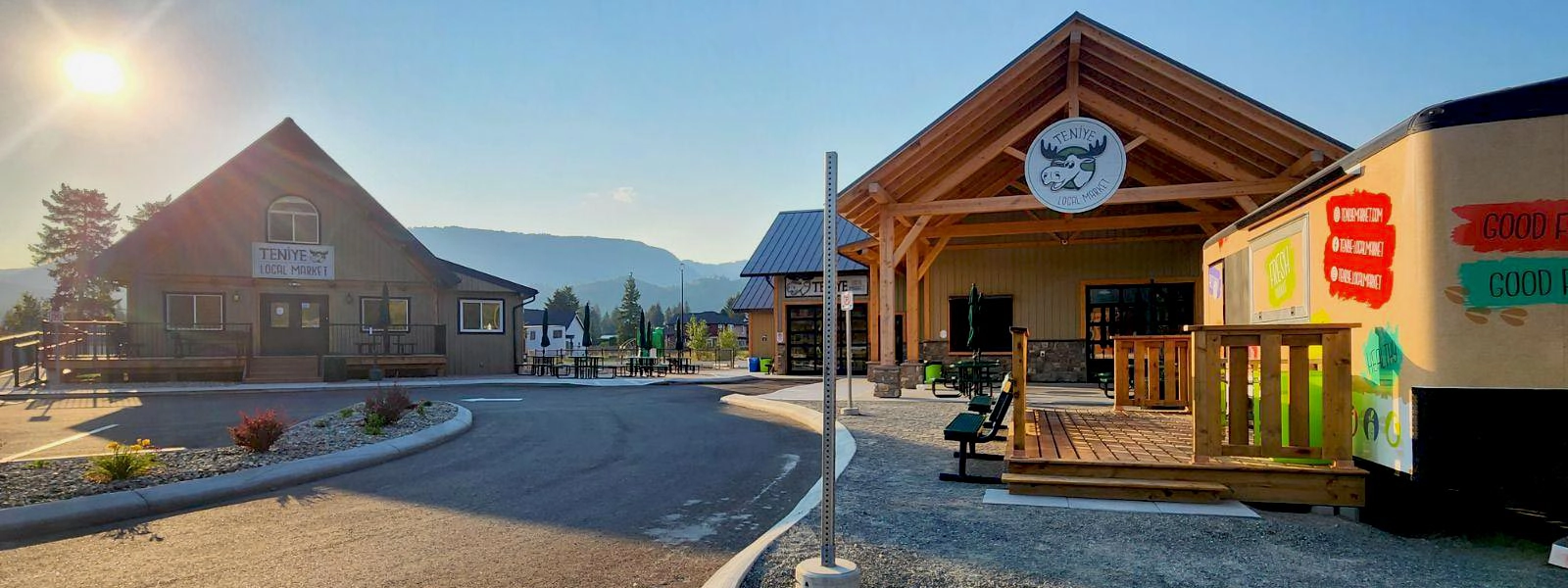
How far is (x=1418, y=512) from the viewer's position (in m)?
4.94

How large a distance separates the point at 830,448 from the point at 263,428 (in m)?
7.23

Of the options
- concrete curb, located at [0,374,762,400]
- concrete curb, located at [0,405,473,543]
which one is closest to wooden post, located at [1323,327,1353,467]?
concrete curb, located at [0,405,473,543]

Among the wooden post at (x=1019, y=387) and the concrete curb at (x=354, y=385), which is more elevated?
the wooden post at (x=1019, y=387)

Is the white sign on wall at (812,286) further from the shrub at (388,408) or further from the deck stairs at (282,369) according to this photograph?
the shrub at (388,408)

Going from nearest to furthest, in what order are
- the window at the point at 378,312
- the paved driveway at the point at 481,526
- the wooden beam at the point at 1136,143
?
the paved driveway at the point at 481,526
the wooden beam at the point at 1136,143
the window at the point at 378,312

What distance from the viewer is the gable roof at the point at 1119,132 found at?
41.3 ft

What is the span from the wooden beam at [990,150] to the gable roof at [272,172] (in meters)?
16.8

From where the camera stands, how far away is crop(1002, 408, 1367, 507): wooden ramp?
17.6ft

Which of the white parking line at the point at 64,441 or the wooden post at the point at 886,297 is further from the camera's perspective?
the wooden post at the point at 886,297

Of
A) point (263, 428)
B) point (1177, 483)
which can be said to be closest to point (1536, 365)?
point (1177, 483)

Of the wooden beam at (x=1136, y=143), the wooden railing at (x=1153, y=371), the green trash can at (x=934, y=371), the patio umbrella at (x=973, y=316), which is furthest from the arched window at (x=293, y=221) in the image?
the wooden railing at (x=1153, y=371)

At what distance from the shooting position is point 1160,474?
19.7 ft

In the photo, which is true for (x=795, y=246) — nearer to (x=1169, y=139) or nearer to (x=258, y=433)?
(x=1169, y=139)

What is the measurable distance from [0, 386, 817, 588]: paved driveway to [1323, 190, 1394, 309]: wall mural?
4.23 m
